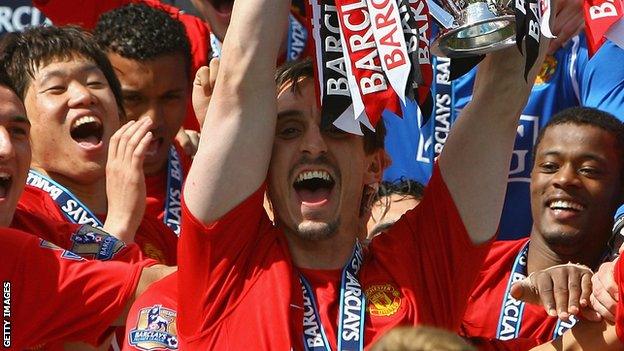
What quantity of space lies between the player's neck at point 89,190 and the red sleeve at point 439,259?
1.43 meters

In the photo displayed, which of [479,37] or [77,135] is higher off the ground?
[479,37]

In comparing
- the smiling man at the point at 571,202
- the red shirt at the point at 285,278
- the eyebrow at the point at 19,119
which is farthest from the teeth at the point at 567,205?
the eyebrow at the point at 19,119

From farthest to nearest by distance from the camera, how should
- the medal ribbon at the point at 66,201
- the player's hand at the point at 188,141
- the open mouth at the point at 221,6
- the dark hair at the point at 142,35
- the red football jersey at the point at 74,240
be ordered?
the open mouth at the point at 221,6 → the player's hand at the point at 188,141 → the dark hair at the point at 142,35 → the medal ribbon at the point at 66,201 → the red football jersey at the point at 74,240

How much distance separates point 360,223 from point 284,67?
1.67ft

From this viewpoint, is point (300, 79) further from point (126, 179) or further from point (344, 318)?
point (126, 179)

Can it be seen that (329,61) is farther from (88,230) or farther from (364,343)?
(88,230)

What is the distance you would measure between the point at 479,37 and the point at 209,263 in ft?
2.85

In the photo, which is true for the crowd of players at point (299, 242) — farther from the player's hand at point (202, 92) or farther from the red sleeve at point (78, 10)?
the red sleeve at point (78, 10)

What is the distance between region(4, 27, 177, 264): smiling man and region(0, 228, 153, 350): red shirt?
0.93 meters

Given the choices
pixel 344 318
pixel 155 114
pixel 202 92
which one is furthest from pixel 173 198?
pixel 344 318

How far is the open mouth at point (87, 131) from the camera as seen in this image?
5332mm

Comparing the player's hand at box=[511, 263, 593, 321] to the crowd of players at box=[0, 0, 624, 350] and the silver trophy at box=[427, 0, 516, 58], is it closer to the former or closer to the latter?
the crowd of players at box=[0, 0, 624, 350]

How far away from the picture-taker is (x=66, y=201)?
5.23 m

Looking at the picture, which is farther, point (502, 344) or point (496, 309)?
point (496, 309)
